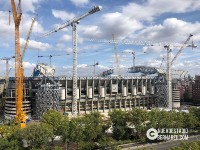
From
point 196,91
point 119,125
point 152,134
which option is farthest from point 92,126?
point 196,91

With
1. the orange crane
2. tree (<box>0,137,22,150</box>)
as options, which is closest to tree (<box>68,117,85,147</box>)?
tree (<box>0,137,22,150</box>)

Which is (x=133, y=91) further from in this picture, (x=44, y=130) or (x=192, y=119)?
(x=44, y=130)

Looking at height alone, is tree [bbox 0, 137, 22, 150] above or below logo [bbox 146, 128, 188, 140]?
above

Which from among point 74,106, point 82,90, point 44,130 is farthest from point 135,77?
point 44,130

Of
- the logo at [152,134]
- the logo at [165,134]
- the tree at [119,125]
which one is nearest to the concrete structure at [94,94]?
the tree at [119,125]

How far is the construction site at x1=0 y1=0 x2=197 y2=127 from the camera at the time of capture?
113 meters

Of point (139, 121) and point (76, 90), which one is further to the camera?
point (76, 90)

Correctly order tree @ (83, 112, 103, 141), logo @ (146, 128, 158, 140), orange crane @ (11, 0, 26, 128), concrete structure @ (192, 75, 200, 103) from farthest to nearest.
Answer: concrete structure @ (192, 75, 200, 103)
orange crane @ (11, 0, 26, 128)
logo @ (146, 128, 158, 140)
tree @ (83, 112, 103, 141)

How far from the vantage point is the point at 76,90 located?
122 m

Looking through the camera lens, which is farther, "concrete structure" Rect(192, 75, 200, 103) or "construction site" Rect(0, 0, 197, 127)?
"concrete structure" Rect(192, 75, 200, 103)

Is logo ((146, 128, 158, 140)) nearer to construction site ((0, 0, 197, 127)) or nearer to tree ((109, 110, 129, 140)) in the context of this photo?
tree ((109, 110, 129, 140))

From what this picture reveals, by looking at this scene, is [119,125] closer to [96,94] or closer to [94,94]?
[94,94]

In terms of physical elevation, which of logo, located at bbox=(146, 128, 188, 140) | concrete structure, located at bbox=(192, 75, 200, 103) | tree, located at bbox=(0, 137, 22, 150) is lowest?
logo, located at bbox=(146, 128, 188, 140)

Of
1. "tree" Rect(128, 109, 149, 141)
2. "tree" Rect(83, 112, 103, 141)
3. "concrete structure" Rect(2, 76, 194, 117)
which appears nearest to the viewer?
"tree" Rect(83, 112, 103, 141)
